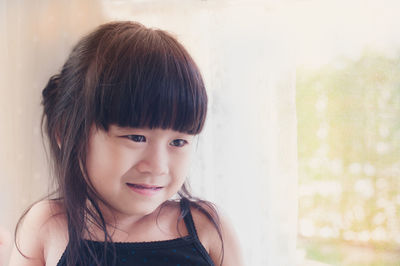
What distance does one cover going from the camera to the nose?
31.4 inches

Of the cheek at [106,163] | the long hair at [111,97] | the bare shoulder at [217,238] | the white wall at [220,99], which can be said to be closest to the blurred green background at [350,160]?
the white wall at [220,99]

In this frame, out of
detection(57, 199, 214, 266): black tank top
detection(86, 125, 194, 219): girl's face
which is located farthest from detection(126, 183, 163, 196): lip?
detection(57, 199, 214, 266): black tank top

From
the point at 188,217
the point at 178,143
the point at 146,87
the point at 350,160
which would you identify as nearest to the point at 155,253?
the point at 188,217

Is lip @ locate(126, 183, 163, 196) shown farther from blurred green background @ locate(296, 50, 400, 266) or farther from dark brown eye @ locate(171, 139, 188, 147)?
blurred green background @ locate(296, 50, 400, 266)

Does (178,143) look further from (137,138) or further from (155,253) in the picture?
(155,253)

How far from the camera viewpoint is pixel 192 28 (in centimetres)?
111

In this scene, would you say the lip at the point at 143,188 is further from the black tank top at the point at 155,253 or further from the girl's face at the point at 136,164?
the black tank top at the point at 155,253

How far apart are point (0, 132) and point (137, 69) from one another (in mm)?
644

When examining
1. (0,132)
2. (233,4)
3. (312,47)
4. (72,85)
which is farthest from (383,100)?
(0,132)

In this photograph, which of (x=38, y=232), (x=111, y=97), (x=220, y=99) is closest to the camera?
(x=111, y=97)

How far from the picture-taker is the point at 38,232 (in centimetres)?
93

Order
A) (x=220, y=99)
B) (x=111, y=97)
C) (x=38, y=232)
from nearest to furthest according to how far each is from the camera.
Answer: (x=111, y=97), (x=38, y=232), (x=220, y=99)

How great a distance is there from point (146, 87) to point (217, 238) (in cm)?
37

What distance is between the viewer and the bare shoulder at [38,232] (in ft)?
3.03
